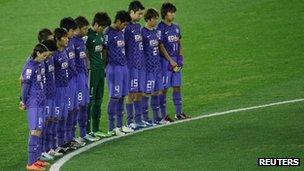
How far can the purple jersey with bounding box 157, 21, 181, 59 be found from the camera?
21922 millimetres

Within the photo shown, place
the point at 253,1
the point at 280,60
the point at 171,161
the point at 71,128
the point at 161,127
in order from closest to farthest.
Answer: the point at 171,161 → the point at 71,128 → the point at 161,127 → the point at 280,60 → the point at 253,1

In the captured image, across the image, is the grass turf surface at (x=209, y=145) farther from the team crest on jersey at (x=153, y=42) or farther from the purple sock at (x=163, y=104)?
the team crest on jersey at (x=153, y=42)

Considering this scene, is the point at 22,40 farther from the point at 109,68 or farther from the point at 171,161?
the point at 171,161

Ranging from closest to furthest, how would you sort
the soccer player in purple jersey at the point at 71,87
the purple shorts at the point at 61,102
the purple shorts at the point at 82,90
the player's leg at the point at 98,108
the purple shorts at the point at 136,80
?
the purple shorts at the point at 61,102 → the soccer player in purple jersey at the point at 71,87 → the purple shorts at the point at 82,90 → the player's leg at the point at 98,108 → the purple shorts at the point at 136,80

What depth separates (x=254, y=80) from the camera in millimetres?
26516

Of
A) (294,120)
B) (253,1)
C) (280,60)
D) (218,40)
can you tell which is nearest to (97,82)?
(294,120)

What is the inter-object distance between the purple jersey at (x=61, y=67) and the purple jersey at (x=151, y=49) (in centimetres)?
248

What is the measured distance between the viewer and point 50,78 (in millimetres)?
18812

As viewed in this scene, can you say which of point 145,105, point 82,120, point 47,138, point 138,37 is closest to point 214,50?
point 145,105

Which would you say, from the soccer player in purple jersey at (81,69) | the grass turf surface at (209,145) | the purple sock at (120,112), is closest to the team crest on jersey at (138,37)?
the purple sock at (120,112)

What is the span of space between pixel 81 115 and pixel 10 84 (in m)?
7.15

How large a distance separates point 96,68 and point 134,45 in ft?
3.52

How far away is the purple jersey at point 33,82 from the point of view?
17.8 metres

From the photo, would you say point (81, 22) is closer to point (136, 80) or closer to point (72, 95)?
point (72, 95)
